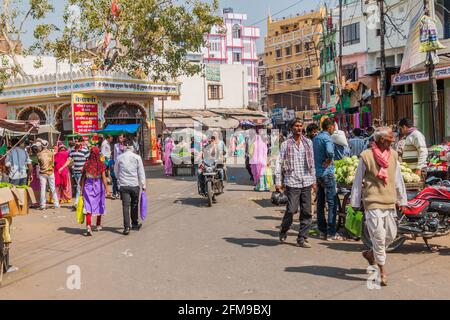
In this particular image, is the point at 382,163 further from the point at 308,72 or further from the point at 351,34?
the point at 308,72

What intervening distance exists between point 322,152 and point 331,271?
8.72 ft

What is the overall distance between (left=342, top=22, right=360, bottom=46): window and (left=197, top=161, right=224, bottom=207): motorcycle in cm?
3077

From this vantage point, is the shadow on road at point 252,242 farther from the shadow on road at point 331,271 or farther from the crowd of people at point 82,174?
the crowd of people at point 82,174

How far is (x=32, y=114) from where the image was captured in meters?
30.2

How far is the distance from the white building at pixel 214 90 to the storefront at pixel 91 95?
12.5 metres

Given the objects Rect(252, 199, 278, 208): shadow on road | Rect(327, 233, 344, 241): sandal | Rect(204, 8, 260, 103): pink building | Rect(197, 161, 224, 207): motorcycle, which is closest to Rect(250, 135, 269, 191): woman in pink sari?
Rect(252, 199, 278, 208): shadow on road

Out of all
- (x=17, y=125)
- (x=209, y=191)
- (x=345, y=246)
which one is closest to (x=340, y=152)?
(x=345, y=246)

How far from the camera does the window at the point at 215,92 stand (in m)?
46.3

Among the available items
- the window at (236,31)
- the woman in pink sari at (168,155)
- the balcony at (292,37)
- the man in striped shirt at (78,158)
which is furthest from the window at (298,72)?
the man in striped shirt at (78,158)

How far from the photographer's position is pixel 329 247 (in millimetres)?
8492

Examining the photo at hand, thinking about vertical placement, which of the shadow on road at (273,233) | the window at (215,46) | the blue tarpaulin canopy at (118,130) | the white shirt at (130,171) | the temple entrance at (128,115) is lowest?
the shadow on road at (273,233)

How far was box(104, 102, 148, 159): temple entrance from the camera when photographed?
94.9ft

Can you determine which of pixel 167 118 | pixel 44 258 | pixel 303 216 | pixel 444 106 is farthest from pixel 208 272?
pixel 167 118
